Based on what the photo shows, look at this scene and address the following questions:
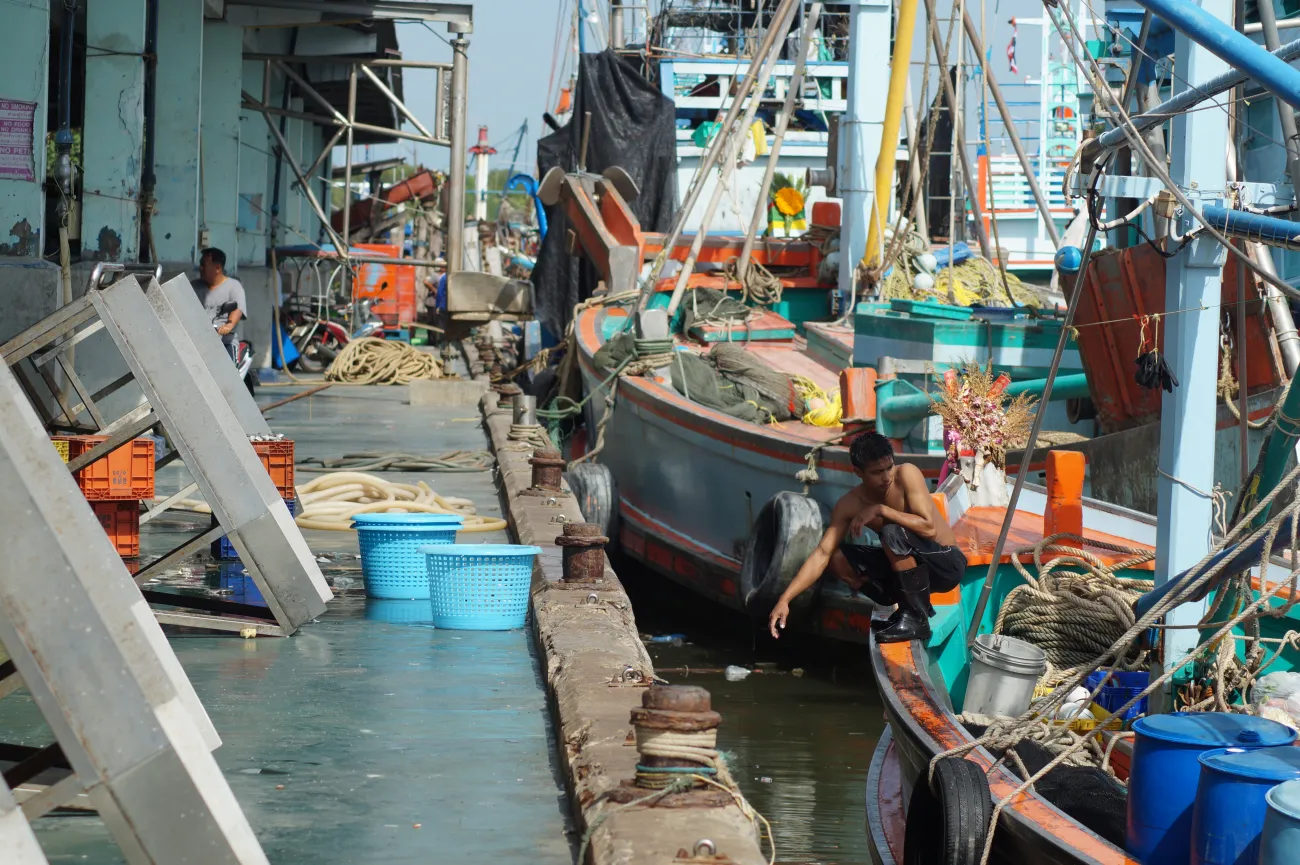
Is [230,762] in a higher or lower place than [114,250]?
lower

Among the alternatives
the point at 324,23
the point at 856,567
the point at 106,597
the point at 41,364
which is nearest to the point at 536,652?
the point at 856,567

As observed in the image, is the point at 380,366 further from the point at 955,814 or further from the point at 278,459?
the point at 955,814

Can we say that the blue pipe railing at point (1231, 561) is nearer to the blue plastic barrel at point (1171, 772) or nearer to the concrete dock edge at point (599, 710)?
the blue plastic barrel at point (1171, 772)

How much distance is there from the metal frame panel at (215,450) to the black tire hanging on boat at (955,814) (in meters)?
2.84

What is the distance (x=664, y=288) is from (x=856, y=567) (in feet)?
30.2

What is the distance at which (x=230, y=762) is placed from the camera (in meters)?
4.79

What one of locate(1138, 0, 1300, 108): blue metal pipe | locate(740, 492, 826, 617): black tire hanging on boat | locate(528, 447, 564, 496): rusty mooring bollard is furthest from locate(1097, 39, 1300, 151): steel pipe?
locate(528, 447, 564, 496): rusty mooring bollard

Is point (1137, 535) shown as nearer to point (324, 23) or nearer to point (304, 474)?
point (304, 474)

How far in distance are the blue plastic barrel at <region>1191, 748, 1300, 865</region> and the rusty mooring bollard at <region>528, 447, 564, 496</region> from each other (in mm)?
5825

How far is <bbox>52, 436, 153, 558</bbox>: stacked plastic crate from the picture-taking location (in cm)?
626

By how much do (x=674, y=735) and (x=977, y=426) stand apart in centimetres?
522

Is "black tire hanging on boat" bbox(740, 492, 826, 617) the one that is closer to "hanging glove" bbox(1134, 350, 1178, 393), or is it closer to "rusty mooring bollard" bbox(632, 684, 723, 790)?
"hanging glove" bbox(1134, 350, 1178, 393)

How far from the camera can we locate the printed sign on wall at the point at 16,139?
10.1 m

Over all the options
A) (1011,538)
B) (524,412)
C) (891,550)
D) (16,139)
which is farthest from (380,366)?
(891,550)
